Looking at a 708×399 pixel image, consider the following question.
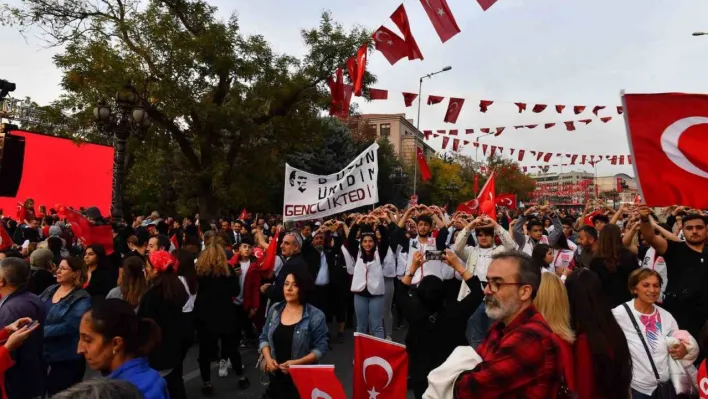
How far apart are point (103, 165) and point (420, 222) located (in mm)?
15954

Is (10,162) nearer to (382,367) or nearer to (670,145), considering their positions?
(382,367)

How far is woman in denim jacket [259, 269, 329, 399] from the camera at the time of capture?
4105 mm

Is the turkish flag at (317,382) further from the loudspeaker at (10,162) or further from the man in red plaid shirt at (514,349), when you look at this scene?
the loudspeaker at (10,162)

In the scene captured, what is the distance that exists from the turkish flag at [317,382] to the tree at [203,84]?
48.7 feet

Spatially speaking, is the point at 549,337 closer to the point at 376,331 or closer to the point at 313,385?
the point at 313,385

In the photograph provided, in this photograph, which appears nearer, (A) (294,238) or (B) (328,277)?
(A) (294,238)

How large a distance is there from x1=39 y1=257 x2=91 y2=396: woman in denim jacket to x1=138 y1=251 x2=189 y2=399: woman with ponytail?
51 cm

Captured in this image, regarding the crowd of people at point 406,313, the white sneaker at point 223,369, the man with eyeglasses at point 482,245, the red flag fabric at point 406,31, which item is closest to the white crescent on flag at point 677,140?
the crowd of people at point 406,313

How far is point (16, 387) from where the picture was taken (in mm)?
3896

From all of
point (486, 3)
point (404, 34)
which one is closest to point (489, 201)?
point (486, 3)

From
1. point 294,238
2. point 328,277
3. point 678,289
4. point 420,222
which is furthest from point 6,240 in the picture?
point 678,289

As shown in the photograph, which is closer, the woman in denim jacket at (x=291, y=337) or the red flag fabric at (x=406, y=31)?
the woman in denim jacket at (x=291, y=337)

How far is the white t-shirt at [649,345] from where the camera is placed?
3.70 metres

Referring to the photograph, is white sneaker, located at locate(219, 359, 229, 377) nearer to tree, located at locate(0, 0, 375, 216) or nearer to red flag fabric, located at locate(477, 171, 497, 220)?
red flag fabric, located at locate(477, 171, 497, 220)
